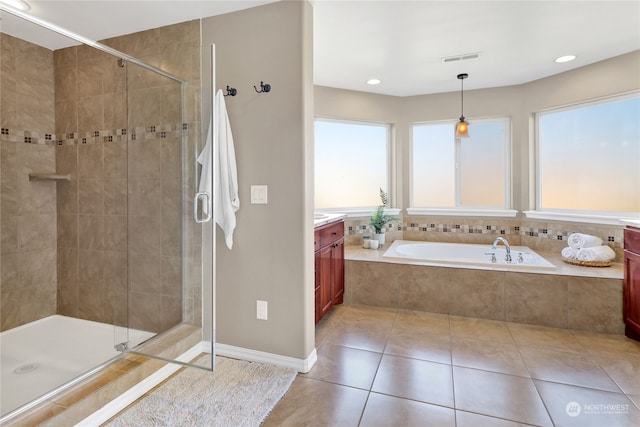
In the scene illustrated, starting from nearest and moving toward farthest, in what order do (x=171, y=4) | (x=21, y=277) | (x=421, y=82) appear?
(x=171, y=4) < (x=21, y=277) < (x=421, y=82)

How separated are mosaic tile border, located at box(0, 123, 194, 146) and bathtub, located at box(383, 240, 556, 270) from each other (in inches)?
89.1

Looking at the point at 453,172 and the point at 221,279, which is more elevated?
the point at 453,172

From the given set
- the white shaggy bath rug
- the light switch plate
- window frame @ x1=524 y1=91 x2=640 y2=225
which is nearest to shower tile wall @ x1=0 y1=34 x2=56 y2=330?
the white shaggy bath rug

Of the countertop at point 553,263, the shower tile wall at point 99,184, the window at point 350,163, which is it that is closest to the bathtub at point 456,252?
the countertop at point 553,263

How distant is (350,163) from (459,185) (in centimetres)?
144

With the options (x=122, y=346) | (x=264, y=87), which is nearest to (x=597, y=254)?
(x=264, y=87)

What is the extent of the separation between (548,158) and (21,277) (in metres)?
5.18

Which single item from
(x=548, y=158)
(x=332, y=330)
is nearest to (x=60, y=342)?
(x=332, y=330)

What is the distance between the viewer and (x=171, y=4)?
2.10 m

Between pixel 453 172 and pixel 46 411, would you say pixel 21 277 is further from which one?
pixel 453 172

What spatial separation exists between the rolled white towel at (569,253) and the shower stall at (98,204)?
3.26m

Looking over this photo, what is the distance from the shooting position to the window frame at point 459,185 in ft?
12.9

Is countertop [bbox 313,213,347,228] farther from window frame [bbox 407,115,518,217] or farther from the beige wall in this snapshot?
window frame [bbox 407,115,518,217]

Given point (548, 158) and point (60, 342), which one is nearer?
point (60, 342)
